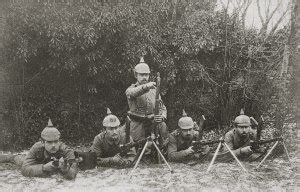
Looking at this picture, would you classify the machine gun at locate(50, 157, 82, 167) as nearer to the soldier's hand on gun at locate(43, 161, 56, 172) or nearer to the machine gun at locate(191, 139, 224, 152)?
the soldier's hand on gun at locate(43, 161, 56, 172)

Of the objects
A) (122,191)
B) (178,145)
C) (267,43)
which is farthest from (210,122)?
(122,191)

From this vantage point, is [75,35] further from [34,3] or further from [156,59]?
[156,59]

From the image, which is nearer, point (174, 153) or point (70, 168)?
point (70, 168)

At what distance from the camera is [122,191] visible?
6.84 meters

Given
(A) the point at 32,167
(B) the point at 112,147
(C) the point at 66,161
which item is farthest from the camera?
(B) the point at 112,147

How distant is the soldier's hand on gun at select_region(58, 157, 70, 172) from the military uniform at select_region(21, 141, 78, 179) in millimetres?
76

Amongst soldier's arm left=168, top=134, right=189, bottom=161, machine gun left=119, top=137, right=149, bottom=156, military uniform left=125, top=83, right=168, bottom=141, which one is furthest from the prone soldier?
soldier's arm left=168, top=134, right=189, bottom=161

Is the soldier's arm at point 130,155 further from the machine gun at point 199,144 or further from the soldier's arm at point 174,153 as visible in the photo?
the machine gun at point 199,144

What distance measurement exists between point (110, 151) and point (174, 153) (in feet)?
4.27

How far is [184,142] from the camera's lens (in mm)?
9047

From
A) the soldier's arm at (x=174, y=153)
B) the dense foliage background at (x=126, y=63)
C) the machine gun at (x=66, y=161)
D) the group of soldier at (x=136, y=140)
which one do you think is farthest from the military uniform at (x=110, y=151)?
the dense foliage background at (x=126, y=63)

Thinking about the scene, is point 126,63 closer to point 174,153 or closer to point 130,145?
point 174,153

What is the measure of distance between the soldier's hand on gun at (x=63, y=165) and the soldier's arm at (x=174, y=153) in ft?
7.37

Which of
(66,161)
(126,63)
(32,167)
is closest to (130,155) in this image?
(66,161)
